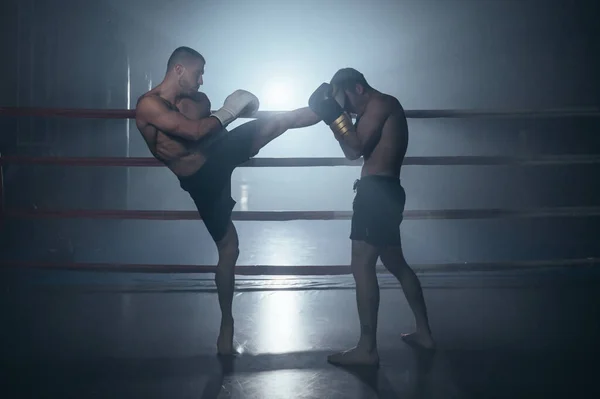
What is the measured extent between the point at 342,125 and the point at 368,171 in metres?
0.22

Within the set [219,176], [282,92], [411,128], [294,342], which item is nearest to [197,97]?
[219,176]

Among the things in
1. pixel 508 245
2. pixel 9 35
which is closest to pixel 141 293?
pixel 9 35

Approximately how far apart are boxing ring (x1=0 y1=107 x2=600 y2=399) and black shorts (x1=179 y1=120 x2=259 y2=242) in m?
0.51

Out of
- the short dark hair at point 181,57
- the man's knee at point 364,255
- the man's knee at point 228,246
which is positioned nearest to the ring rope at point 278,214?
the man's knee at point 228,246

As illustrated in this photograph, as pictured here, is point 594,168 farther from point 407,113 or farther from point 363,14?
point 363,14

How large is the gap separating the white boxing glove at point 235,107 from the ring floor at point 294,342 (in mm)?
877

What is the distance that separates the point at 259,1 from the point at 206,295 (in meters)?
6.47

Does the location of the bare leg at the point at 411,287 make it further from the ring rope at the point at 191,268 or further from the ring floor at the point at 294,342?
the ring rope at the point at 191,268

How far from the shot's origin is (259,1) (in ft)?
27.5

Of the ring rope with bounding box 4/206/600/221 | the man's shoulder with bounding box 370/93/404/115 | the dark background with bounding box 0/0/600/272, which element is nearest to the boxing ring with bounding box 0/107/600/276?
the ring rope with bounding box 4/206/600/221

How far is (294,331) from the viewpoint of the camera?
2.35m

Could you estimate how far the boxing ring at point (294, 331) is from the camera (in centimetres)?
177

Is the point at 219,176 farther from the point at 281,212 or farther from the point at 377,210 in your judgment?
the point at 281,212

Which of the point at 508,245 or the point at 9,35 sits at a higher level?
the point at 9,35
